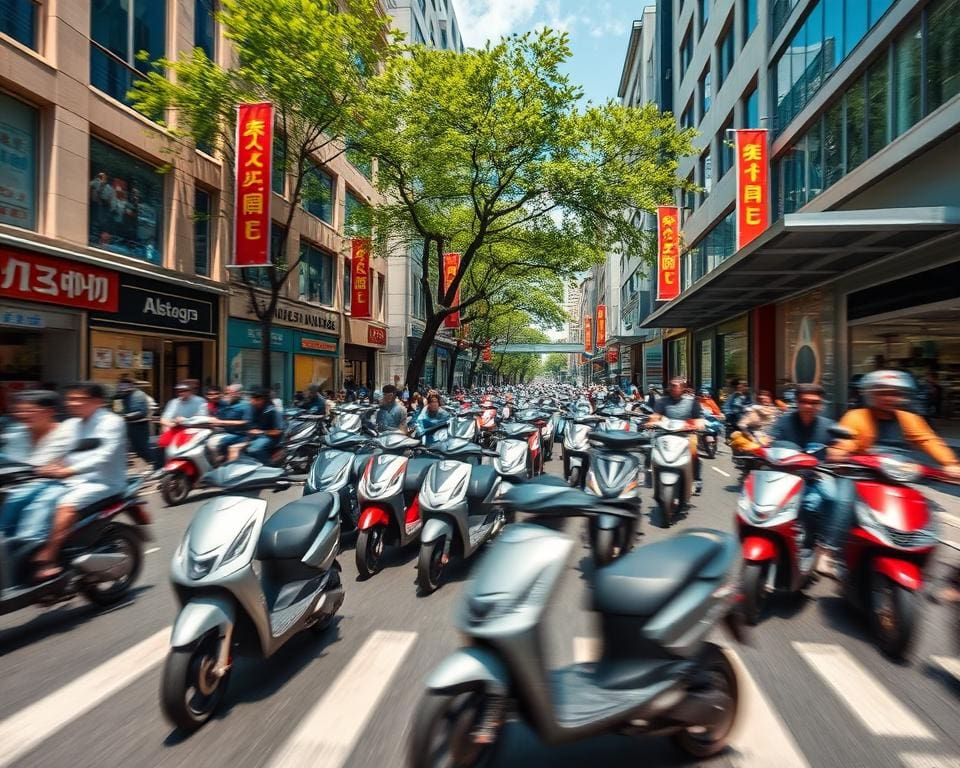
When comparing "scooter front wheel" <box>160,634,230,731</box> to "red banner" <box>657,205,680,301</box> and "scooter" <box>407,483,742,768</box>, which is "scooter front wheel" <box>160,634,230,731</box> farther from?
"red banner" <box>657,205,680,301</box>

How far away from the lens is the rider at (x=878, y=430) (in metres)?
3.89

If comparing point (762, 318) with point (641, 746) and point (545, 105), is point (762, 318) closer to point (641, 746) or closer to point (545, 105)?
point (545, 105)

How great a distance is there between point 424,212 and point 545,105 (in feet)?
19.4

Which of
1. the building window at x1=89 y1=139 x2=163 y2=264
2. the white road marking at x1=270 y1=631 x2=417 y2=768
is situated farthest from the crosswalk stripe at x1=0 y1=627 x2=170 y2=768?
the building window at x1=89 y1=139 x2=163 y2=264

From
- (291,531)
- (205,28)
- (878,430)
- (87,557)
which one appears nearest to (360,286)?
(205,28)

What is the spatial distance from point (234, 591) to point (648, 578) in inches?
75.8

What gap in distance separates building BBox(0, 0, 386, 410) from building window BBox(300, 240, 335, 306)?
11.7 ft

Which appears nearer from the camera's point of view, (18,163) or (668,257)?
(18,163)

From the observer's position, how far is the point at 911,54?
12.2 m

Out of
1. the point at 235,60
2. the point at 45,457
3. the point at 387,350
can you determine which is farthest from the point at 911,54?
the point at 387,350

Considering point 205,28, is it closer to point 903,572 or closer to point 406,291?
point 903,572

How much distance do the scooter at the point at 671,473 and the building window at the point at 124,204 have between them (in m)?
12.7

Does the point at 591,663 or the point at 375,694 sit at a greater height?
the point at 591,663

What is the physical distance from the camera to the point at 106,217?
13594mm
